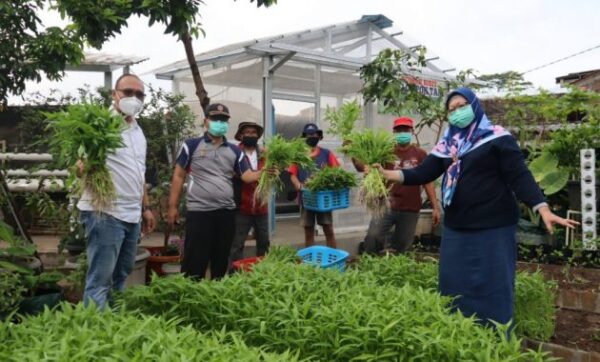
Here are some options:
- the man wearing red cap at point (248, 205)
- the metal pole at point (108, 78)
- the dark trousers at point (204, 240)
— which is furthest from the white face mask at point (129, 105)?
the metal pole at point (108, 78)

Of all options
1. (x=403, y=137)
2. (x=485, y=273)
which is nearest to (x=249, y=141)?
(x=403, y=137)

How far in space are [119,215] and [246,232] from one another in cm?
203

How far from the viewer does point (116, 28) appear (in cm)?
465

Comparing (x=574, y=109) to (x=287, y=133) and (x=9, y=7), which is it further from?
(x=9, y=7)

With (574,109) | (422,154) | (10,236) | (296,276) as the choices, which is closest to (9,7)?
(10,236)

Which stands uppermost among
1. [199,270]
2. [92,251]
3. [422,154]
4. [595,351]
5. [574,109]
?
[574,109]

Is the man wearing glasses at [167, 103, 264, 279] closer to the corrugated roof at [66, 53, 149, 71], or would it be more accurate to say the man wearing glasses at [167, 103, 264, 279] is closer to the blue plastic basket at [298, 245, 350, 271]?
the blue plastic basket at [298, 245, 350, 271]

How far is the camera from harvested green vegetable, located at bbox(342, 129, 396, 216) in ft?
14.1

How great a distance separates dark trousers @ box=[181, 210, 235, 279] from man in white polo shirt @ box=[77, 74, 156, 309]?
0.61 metres

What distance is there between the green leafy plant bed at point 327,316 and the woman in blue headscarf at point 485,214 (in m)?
0.65

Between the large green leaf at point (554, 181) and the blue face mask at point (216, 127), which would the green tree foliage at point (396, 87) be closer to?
the large green leaf at point (554, 181)

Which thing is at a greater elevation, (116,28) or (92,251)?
(116,28)

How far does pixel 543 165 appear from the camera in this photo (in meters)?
7.09

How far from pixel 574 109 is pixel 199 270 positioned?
575 centimetres
